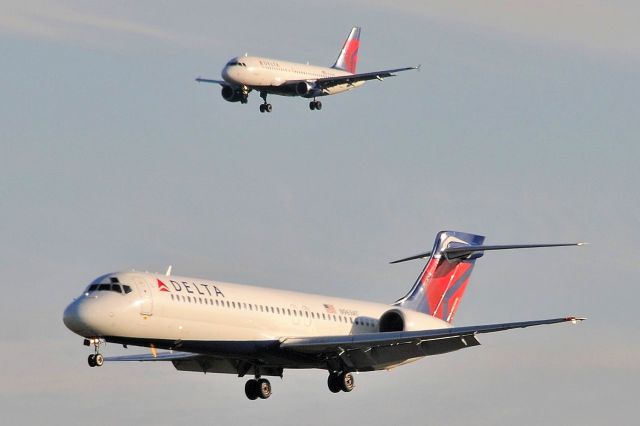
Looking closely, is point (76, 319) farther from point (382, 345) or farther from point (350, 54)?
point (350, 54)

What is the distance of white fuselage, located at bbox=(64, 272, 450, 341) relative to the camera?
43.9 m

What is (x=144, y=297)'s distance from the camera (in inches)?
1751

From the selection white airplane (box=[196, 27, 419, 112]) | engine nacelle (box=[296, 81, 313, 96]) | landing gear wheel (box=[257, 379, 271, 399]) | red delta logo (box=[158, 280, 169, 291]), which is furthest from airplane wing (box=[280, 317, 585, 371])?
engine nacelle (box=[296, 81, 313, 96])

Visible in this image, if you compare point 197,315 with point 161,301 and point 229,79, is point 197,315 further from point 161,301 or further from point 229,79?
point 229,79

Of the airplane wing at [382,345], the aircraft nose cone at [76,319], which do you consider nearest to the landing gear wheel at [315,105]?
the airplane wing at [382,345]

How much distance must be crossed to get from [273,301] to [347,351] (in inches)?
107

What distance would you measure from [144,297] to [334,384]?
767 cm

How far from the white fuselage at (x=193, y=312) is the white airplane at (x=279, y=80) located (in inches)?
1000

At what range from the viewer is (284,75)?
252ft

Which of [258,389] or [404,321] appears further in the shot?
[404,321]

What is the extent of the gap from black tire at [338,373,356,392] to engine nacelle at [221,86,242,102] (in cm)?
2789

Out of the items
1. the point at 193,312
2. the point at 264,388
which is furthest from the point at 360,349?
the point at 193,312

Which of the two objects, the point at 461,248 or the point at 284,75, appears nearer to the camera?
the point at 461,248

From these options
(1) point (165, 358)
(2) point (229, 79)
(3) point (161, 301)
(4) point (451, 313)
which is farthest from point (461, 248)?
(2) point (229, 79)
